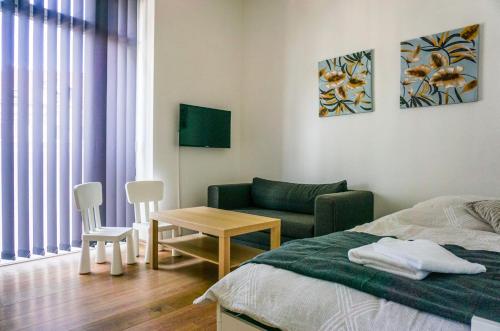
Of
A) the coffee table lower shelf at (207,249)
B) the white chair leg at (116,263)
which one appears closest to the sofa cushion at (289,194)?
the coffee table lower shelf at (207,249)

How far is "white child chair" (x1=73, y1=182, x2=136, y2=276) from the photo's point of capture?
9.04 feet

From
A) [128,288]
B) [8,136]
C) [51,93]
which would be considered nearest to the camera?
[128,288]

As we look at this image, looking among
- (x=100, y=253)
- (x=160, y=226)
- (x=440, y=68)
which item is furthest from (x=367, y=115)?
(x=100, y=253)

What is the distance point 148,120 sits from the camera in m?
3.79

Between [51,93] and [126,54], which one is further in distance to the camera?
[126,54]

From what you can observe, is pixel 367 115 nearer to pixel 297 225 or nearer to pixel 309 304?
pixel 297 225

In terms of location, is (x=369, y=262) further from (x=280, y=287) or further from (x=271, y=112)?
(x=271, y=112)

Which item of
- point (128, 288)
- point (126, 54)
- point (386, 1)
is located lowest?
point (128, 288)

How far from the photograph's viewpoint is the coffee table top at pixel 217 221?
238 centimetres

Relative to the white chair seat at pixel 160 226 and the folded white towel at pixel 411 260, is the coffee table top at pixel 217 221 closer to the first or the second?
the white chair seat at pixel 160 226

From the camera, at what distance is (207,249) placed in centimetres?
286

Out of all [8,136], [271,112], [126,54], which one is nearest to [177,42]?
[126,54]

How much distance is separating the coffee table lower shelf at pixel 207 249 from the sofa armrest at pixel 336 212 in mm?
612

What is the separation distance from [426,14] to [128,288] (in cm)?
341
